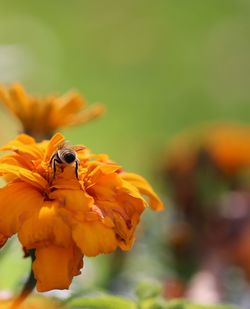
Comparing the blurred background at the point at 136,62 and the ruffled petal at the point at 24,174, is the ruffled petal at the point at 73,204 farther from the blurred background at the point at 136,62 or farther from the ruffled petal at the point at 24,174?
the blurred background at the point at 136,62

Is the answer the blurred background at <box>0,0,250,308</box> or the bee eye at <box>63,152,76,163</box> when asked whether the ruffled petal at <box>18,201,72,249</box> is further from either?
the blurred background at <box>0,0,250,308</box>

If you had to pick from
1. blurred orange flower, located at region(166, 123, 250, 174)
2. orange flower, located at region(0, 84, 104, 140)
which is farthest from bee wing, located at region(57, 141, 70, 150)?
blurred orange flower, located at region(166, 123, 250, 174)

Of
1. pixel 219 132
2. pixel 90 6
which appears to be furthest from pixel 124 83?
pixel 219 132

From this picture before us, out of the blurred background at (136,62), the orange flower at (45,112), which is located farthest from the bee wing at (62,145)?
the blurred background at (136,62)

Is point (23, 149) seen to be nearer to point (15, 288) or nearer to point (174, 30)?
point (15, 288)

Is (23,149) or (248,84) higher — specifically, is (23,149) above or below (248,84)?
above

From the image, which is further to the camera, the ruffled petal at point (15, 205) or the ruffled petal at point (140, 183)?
the ruffled petal at point (140, 183)
